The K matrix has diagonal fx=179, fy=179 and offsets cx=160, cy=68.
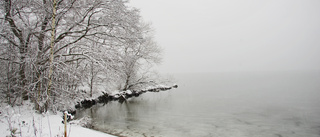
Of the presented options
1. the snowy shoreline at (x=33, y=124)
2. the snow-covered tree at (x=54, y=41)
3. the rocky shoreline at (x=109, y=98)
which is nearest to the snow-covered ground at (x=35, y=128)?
the snowy shoreline at (x=33, y=124)

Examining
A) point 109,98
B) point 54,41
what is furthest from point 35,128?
point 109,98

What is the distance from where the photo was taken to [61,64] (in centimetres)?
840

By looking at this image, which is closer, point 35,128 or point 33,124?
point 33,124

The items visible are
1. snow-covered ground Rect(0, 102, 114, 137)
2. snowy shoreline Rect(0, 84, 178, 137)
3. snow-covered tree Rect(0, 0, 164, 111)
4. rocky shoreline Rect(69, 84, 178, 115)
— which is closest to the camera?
snow-covered ground Rect(0, 102, 114, 137)

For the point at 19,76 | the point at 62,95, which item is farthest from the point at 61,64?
the point at 19,76

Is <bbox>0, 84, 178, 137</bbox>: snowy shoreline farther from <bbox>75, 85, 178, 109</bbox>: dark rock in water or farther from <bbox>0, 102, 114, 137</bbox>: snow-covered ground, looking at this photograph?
<bbox>75, 85, 178, 109</bbox>: dark rock in water

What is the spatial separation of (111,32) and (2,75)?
579cm

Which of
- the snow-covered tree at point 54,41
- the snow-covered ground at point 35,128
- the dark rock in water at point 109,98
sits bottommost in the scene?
the dark rock in water at point 109,98

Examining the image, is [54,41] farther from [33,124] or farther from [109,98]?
[109,98]

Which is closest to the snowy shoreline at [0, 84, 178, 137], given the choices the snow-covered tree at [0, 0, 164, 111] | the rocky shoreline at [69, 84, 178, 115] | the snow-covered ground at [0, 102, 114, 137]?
the snow-covered ground at [0, 102, 114, 137]

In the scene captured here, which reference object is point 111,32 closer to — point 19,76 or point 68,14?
point 68,14

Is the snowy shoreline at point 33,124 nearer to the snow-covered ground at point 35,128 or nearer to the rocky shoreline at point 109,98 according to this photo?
the snow-covered ground at point 35,128

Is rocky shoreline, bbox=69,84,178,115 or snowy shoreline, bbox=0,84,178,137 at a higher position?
snowy shoreline, bbox=0,84,178,137

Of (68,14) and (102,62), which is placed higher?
(68,14)
